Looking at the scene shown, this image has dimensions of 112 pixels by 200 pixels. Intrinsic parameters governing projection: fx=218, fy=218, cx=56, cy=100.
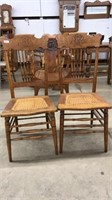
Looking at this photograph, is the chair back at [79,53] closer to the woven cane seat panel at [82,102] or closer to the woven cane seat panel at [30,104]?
the woven cane seat panel at [82,102]

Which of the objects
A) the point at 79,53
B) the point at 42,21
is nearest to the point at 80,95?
the point at 79,53

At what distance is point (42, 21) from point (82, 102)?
4349 millimetres

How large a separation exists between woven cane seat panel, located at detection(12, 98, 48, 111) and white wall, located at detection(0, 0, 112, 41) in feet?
13.5

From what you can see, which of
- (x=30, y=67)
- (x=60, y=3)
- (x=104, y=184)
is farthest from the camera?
(x=60, y=3)

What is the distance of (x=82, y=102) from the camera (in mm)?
2008

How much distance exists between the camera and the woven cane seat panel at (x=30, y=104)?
6.31ft

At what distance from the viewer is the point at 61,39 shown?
215 centimetres

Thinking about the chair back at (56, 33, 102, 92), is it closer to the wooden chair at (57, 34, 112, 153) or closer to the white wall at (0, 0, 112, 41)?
the wooden chair at (57, 34, 112, 153)

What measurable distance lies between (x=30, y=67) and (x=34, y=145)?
83cm

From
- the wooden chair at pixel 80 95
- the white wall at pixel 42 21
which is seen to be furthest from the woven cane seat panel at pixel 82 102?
the white wall at pixel 42 21

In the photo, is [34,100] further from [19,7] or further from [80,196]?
[19,7]

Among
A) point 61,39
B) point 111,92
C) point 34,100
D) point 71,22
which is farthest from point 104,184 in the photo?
point 71,22

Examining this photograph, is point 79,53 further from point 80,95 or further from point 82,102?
point 82,102

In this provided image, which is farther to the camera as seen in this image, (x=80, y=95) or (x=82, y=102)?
(x=80, y=95)
